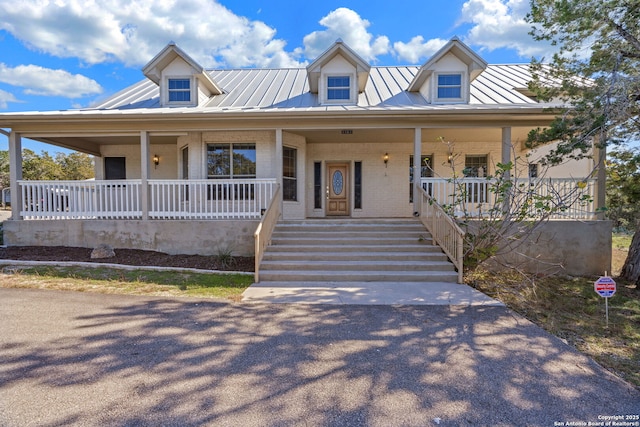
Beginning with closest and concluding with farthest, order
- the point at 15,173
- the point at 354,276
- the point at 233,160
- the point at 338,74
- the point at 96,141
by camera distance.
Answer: the point at 354,276, the point at 15,173, the point at 233,160, the point at 338,74, the point at 96,141

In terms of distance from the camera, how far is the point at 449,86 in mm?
10258

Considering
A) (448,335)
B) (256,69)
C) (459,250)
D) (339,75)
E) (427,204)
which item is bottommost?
(448,335)

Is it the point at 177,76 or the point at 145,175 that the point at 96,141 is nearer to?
the point at 177,76

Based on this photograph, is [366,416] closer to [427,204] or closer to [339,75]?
[427,204]

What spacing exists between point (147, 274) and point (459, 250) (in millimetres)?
6743

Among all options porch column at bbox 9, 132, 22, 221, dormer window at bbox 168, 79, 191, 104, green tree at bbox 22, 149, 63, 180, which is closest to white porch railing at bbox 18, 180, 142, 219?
porch column at bbox 9, 132, 22, 221

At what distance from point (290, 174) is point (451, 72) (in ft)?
20.7

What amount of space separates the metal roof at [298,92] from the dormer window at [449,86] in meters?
0.58

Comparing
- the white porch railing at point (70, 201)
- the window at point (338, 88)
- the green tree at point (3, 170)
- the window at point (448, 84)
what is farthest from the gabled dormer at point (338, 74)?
the green tree at point (3, 170)

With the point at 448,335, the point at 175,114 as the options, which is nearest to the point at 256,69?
the point at 175,114

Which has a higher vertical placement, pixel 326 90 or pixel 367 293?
pixel 326 90

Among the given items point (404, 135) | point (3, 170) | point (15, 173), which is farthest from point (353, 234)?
point (3, 170)

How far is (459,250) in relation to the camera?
A: 21.0 feet

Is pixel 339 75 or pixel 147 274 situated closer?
pixel 147 274
